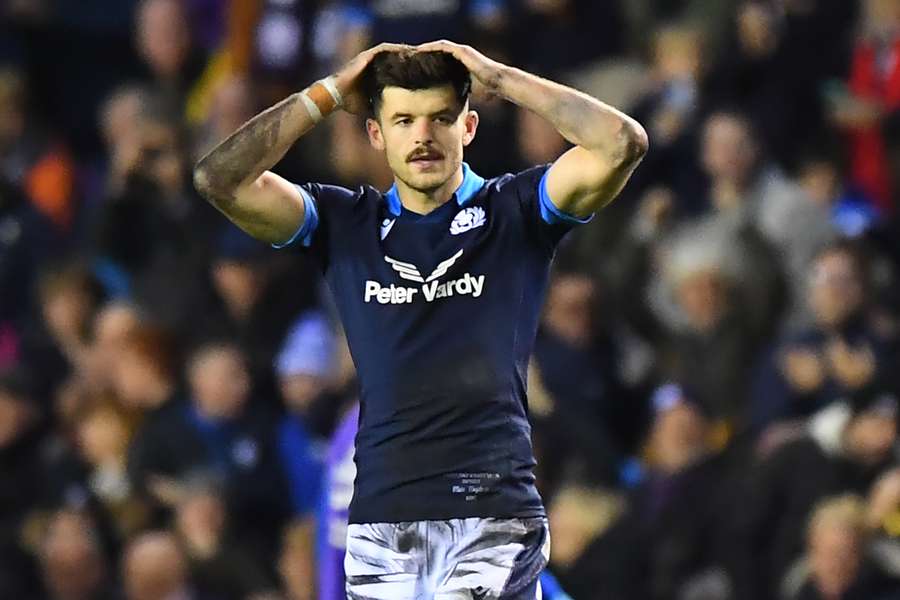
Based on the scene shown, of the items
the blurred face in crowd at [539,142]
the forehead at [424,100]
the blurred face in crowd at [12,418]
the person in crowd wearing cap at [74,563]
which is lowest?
the person in crowd wearing cap at [74,563]

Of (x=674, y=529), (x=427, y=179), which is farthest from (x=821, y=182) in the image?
(x=427, y=179)

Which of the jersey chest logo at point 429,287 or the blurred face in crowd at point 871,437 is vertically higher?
the jersey chest logo at point 429,287

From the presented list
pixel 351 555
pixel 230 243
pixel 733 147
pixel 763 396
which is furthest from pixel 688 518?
pixel 351 555

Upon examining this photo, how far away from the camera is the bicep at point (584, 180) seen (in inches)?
221

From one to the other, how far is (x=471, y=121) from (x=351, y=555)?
1163 millimetres

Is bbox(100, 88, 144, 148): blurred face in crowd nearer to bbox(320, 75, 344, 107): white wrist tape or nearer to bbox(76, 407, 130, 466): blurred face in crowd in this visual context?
bbox(76, 407, 130, 466): blurred face in crowd

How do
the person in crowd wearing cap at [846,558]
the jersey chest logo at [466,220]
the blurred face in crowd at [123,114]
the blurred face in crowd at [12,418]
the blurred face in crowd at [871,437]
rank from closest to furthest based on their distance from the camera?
the jersey chest logo at [466,220], the person in crowd wearing cap at [846,558], the blurred face in crowd at [871,437], the blurred face in crowd at [12,418], the blurred face in crowd at [123,114]

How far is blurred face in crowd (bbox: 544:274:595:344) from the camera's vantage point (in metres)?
10.4

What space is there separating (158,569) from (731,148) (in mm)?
3306

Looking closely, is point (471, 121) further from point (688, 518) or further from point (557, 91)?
point (688, 518)

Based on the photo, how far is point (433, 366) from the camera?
561 cm

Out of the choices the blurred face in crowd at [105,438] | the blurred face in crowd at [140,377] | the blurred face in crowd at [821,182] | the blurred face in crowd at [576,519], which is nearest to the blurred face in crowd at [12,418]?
the blurred face in crowd at [105,438]

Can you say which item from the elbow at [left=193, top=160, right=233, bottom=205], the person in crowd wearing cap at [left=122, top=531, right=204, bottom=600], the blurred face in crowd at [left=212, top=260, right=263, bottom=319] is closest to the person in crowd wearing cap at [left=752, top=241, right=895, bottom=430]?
the person in crowd wearing cap at [left=122, top=531, right=204, bottom=600]

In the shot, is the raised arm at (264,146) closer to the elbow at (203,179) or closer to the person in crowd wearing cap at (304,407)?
the elbow at (203,179)
